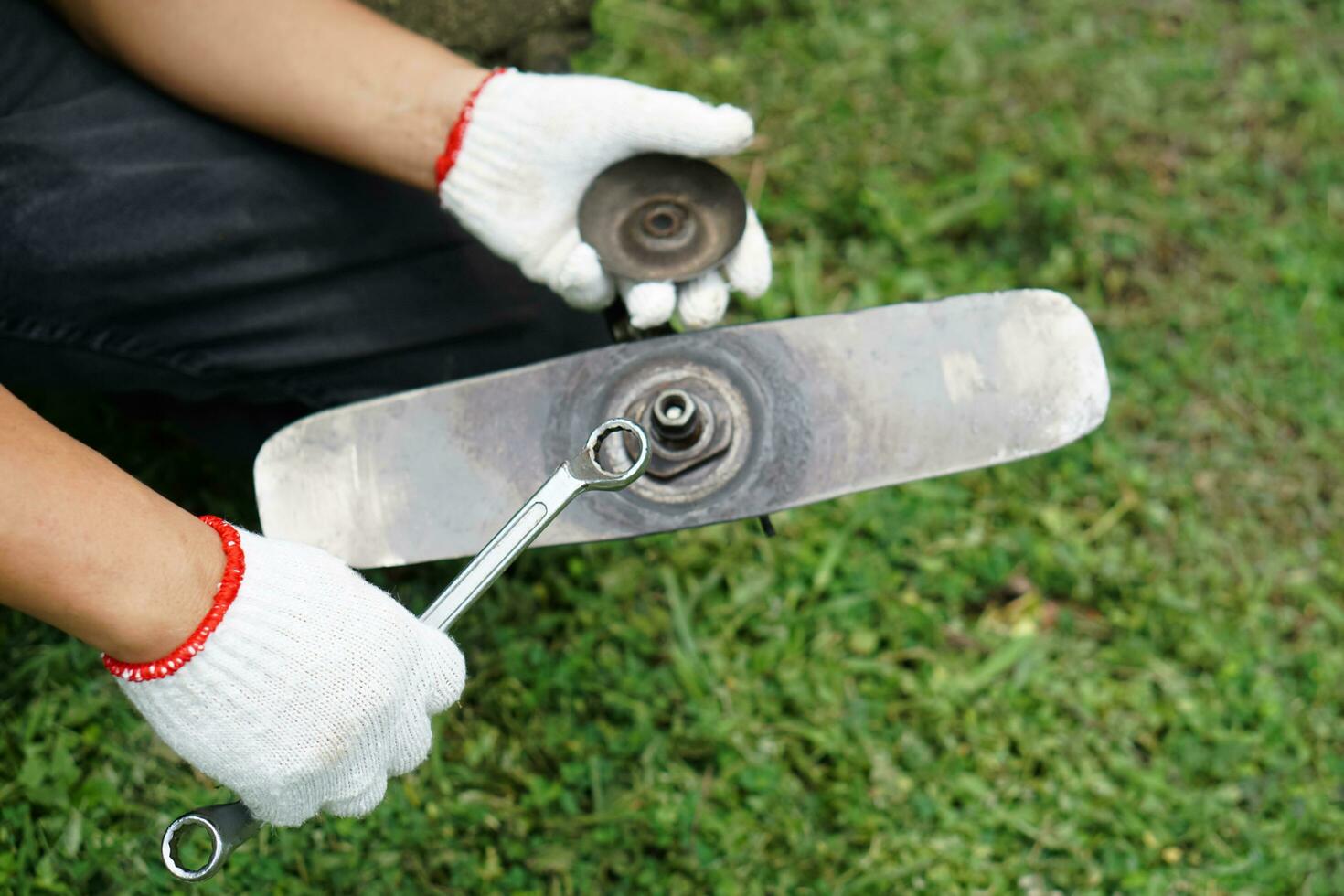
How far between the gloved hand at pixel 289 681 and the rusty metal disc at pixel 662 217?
59 centimetres

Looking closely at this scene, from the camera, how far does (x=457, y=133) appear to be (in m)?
1.69

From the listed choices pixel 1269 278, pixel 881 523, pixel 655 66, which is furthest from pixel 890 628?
pixel 655 66

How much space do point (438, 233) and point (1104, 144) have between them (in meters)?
1.87

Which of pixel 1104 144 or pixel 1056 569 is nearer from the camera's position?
pixel 1056 569

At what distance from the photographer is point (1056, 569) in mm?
2426

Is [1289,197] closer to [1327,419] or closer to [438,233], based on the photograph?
[1327,419]

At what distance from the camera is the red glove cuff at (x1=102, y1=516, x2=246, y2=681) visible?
1279 millimetres

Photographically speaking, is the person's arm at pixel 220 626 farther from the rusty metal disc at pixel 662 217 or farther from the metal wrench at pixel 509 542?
the rusty metal disc at pixel 662 217

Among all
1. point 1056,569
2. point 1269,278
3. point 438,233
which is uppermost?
point 438,233

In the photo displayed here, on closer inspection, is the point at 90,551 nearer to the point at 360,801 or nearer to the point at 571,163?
the point at 360,801

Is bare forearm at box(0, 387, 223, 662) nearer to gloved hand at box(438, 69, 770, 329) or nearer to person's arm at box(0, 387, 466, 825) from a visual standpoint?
person's arm at box(0, 387, 466, 825)

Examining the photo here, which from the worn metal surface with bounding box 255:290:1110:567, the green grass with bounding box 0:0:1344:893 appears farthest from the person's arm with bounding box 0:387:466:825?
the green grass with bounding box 0:0:1344:893

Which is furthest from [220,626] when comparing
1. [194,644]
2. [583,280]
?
[583,280]

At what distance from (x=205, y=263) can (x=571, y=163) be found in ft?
1.89
